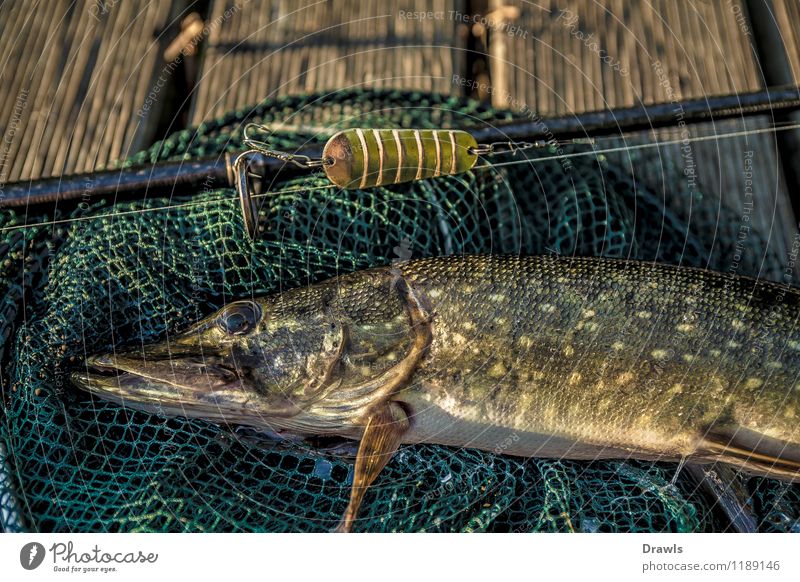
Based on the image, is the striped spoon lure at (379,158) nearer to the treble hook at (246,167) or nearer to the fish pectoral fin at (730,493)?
the treble hook at (246,167)

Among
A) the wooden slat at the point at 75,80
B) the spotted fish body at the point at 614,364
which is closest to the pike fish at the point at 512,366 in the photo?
the spotted fish body at the point at 614,364

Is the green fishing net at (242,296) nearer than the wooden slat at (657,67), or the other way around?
the green fishing net at (242,296)

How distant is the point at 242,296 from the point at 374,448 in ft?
1.39

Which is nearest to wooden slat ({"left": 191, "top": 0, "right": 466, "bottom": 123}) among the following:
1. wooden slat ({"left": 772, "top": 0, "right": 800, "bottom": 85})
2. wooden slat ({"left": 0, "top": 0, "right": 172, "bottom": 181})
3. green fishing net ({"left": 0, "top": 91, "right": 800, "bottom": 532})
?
wooden slat ({"left": 0, "top": 0, "right": 172, "bottom": 181})

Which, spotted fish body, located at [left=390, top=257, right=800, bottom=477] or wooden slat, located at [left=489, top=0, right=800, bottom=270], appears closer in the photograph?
spotted fish body, located at [left=390, top=257, right=800, bottom=477]

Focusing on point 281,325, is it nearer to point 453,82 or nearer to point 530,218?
point 530,218

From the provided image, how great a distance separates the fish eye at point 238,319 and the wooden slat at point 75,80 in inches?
28.5

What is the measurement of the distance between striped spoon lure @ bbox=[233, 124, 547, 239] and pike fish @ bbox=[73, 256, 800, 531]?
0.19 meters

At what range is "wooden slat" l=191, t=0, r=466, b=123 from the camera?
1.89m

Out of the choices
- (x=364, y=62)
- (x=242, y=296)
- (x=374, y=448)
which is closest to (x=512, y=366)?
(x=374, y=448)

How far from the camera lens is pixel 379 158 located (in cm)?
136

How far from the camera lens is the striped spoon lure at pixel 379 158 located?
136 centimetres

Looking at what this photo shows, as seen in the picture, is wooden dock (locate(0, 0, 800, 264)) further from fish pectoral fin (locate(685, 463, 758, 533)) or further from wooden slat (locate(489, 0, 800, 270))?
fish pectoral fin (locate(685, 463, 758, 533))
